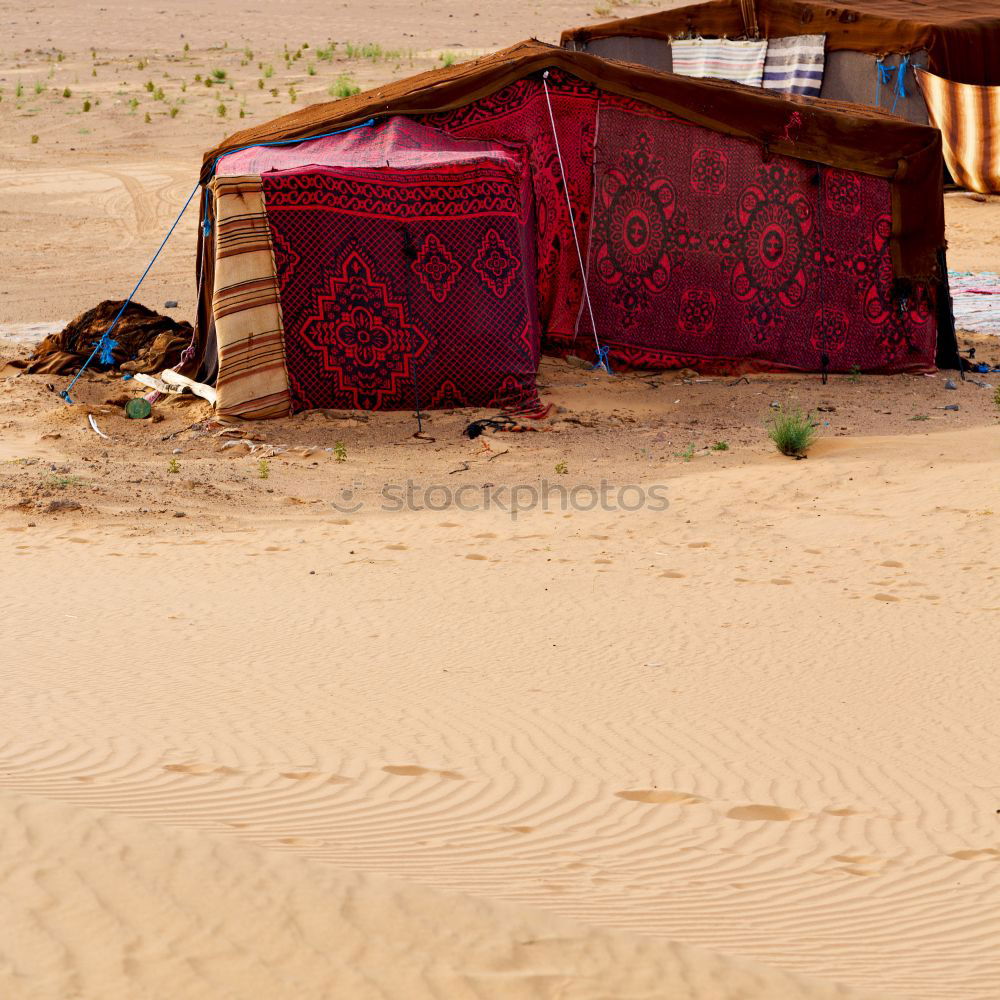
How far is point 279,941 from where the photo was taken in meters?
2.78

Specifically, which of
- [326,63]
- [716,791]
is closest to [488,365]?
[716,791]

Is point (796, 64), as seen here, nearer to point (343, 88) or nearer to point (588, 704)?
point (343, 88)

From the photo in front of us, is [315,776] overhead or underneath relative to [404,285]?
underneath

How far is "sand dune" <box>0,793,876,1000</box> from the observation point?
265 cm

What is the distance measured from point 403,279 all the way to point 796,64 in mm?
12253

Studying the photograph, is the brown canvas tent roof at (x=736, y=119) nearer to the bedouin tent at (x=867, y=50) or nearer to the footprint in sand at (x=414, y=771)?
the footprint in sand at (x=414, y=771)

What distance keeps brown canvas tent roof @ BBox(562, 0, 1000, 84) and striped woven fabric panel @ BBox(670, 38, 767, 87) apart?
0.18 meters

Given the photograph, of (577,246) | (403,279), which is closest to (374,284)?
(403,279)

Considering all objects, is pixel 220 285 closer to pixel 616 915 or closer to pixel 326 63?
pixel 616 915

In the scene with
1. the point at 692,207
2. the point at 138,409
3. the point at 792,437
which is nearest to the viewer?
the point at 792,437

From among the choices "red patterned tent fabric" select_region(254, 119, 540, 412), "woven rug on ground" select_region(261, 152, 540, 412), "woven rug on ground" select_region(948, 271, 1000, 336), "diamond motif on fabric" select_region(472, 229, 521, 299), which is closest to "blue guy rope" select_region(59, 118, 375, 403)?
"red patterned tent fabric" select_region(254, 119, 540, 412)

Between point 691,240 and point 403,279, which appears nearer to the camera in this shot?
point 403,279

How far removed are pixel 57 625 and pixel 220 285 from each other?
4.22 m

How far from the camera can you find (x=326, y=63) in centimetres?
2928
